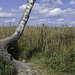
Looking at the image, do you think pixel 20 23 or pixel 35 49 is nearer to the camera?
pixel 20 23

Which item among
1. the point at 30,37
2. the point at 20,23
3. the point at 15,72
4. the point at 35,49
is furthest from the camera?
the point at 30,37

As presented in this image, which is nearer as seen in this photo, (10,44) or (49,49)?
(10,44)

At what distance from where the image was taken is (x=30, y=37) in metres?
5.75

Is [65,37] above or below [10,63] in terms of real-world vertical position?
above

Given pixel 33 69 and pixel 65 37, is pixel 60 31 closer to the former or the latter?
pixel 65 37

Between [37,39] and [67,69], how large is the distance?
1.75 metres

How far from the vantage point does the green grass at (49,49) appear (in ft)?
13.7

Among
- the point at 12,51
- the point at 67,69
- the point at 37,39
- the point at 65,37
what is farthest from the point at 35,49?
the point at 67,69

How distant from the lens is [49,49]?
4883 mm

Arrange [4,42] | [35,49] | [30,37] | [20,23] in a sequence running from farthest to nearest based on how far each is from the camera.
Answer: [30,37], [35,49], [20,23], [4,42]

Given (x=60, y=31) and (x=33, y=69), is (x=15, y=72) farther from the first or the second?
(x=60, y=31)

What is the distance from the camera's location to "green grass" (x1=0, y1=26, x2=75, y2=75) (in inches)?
164

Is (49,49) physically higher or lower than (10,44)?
lower

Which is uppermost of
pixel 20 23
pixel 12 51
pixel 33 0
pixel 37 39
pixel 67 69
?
pixel 33 0
